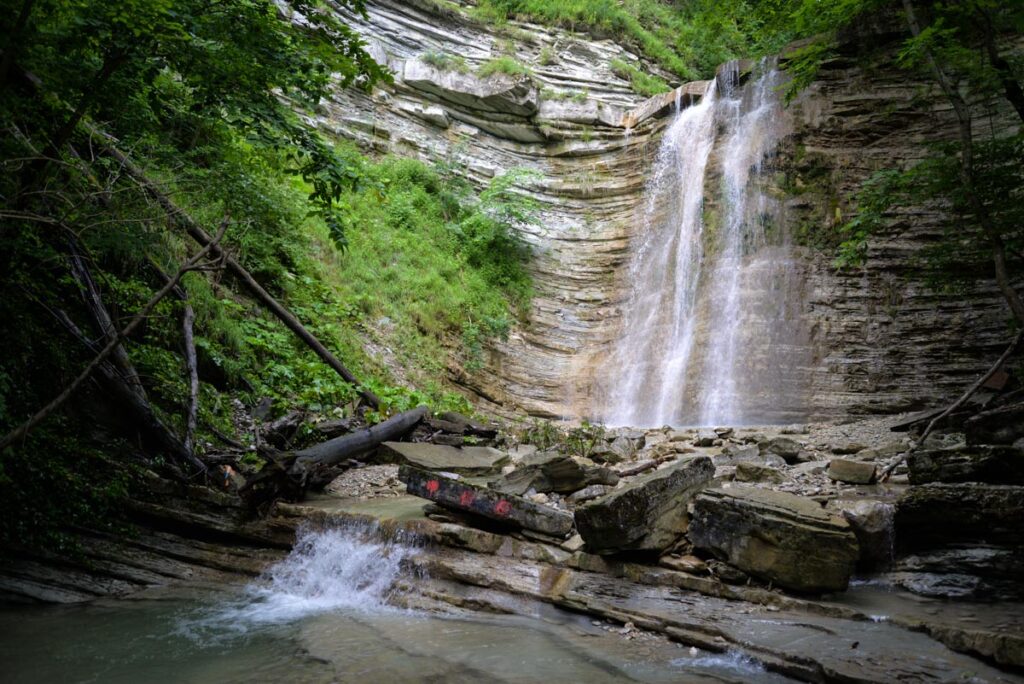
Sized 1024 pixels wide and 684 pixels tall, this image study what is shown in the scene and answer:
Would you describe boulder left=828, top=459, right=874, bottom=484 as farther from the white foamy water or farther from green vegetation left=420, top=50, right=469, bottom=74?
green vegetation left=420, top=50, right=469, bottom=74

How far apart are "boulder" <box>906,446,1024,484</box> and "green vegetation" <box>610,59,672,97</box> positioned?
760 inches

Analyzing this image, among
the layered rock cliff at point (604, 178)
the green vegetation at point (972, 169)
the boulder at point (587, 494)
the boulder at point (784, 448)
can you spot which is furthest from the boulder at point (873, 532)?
the layered rock cliff at point (604, 178)

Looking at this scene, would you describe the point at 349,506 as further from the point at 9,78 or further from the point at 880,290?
the point at 880,290

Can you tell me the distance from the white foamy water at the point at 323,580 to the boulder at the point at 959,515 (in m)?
3.97

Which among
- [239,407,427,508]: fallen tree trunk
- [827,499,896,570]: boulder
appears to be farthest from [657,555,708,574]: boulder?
[239,407,427,508]: fallen tree trunk

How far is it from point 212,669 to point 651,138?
17952 mm

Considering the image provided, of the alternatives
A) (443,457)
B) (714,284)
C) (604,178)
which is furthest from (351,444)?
(604,178)

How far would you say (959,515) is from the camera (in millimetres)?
4527

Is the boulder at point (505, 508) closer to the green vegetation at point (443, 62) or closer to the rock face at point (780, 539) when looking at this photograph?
the rock face at point (780, 539)

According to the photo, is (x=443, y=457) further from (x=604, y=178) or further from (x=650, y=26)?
(x=650, y=26)

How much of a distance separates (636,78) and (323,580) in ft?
69.6

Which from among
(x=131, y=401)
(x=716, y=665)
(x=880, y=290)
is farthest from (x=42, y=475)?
(x=880, y=290)

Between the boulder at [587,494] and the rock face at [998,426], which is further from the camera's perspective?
the boulder at [587,494]

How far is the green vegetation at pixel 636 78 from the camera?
858 inches
